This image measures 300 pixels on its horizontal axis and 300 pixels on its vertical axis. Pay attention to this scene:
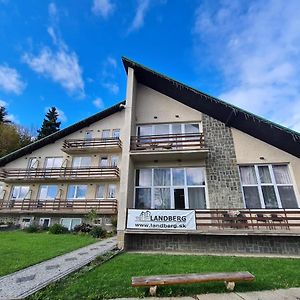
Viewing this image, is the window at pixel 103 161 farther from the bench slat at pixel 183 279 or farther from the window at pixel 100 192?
the bench slat at pixel 183 279

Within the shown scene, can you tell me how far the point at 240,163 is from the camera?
37.7ft

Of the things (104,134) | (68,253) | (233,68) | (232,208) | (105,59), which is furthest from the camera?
(104,134)

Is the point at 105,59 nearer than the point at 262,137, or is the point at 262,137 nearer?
the point at 262,137

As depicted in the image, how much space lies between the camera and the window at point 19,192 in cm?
1966

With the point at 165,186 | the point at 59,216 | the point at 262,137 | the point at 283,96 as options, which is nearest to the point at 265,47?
the point at 262,137

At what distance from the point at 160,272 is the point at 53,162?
18.4m

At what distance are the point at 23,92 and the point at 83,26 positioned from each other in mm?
17752

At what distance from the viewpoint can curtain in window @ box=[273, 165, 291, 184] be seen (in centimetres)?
1098

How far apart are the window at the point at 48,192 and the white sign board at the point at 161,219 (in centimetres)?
1275

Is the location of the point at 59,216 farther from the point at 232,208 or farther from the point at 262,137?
the point at 262,137

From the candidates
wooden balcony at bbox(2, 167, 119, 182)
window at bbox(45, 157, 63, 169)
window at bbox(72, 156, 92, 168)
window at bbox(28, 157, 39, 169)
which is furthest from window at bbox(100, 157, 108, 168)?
window at bbox(28, 157, 39, 169)

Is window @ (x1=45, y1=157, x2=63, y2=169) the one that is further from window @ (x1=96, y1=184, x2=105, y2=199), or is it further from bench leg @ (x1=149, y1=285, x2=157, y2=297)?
bench leg @ (x1=149, y1=285, x2=157, y2=297)

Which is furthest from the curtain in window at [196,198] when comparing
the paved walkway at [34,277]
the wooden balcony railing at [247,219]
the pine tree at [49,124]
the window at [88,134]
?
the pine tree at [49,124]

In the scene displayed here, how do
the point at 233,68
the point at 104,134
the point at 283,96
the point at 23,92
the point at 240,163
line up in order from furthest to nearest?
the point at 23,92, the point at 104,134, the point at 283,96, the point at 233,68, the point at 240,163
